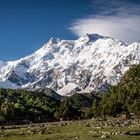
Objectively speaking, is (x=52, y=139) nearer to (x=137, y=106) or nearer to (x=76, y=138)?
(x=76, y=138)

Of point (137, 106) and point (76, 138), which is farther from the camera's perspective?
point (137, 106)

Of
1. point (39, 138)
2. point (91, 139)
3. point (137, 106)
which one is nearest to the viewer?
point (91, 139)

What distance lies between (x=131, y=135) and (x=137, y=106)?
350ft

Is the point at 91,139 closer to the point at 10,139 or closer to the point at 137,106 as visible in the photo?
the point at 10,139

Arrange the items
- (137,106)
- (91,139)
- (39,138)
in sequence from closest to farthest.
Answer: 1. (91,139)
2. (39,138)
3. (137,106)

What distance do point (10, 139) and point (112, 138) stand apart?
20.4m

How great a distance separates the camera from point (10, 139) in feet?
309

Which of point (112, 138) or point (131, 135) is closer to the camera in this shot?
point (112, 138)

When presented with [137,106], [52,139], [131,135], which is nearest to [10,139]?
[52,139]

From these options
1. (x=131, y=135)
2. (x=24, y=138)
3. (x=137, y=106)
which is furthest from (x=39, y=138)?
(x=137, y=106)

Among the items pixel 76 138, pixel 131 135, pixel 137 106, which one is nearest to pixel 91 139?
pixel 76 138

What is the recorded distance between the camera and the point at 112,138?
87.9 meters

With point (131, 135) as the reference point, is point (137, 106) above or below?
above

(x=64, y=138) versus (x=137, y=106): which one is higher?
(x=137, y=106)
